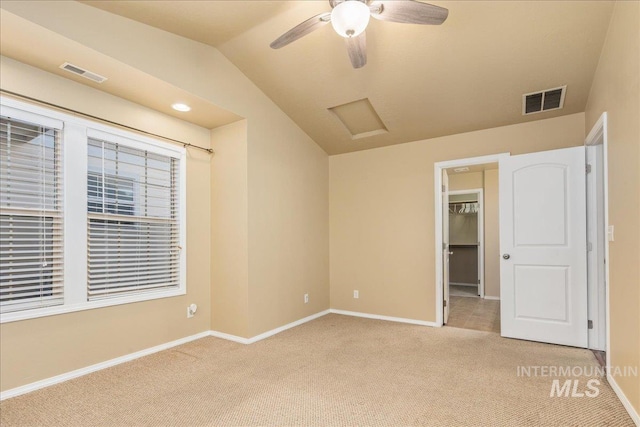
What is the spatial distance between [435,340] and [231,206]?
272cm

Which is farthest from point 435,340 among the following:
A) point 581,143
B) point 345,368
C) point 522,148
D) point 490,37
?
point 490,37

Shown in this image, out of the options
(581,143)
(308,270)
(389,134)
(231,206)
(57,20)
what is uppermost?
(57,20)

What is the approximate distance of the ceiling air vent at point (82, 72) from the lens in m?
2.63

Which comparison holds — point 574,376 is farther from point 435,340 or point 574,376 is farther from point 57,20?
point 57,20

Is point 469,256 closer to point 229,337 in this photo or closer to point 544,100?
point 544,100

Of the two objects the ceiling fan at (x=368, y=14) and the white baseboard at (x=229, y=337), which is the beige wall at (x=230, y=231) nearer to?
the white baseboard at (x=229, y=337)

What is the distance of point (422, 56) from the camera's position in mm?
3100

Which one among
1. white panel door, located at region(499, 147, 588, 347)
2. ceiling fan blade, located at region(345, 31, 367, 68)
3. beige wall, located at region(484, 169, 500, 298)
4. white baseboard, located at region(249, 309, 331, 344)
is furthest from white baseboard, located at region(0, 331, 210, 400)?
beige wall, located at region(484, 169, 500, 298)

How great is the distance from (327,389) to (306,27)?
262 centimetres

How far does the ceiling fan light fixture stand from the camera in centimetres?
197

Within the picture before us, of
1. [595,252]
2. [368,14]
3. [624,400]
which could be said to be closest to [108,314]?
[368,14]

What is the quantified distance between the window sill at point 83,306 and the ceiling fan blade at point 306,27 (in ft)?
8.63

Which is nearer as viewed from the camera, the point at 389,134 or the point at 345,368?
the point at 345,368

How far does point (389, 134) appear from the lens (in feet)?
14.4
